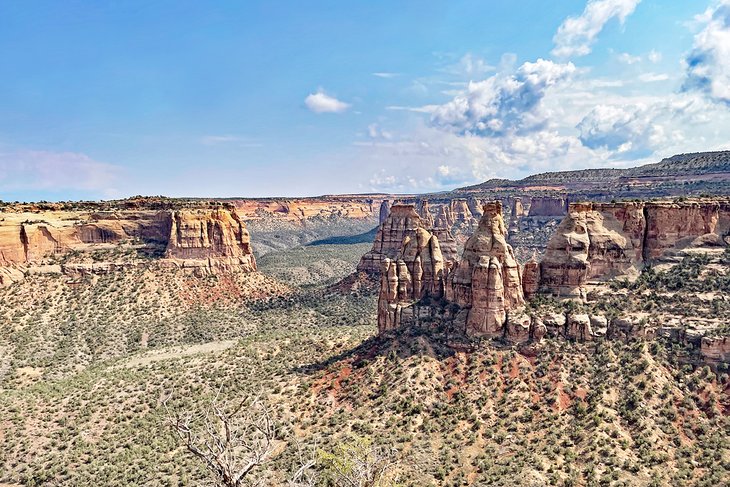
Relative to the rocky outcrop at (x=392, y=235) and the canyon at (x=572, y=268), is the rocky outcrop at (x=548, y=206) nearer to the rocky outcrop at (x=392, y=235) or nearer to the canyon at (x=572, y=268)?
the rocky outcrop at (x=392, y=235)

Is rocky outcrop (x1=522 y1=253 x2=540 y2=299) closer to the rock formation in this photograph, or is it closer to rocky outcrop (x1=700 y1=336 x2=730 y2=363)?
the rock formation

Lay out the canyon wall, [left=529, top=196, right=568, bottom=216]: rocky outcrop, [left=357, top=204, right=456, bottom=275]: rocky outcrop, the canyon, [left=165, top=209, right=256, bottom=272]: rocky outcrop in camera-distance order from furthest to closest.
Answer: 1. [left=529, top=196, right=568, bottom=216]: rocky outcrop
2. [left=357, top=204, right=456, bottom=275]: rocky outcrop
3. [left=165, top=209, right=256, bottom=272]: rocky outcrop
4. the canyon wall
5. the canyon

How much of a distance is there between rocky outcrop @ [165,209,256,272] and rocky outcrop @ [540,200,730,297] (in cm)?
7262

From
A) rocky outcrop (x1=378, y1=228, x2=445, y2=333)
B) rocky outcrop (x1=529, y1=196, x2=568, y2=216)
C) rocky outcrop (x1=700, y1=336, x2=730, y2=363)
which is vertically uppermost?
rocky outcrop (x1=529, y1=196, x2=568, y2=216)

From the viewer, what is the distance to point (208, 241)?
344 feet

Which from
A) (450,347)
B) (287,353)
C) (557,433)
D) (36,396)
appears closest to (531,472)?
(557,433)

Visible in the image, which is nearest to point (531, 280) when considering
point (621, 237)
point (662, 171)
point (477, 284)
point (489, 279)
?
point (489, 279)

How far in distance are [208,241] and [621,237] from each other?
79.2m

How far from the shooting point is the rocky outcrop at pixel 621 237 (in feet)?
172

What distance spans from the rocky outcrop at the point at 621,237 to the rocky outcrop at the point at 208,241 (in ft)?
238

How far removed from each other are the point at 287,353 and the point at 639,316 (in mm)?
42439

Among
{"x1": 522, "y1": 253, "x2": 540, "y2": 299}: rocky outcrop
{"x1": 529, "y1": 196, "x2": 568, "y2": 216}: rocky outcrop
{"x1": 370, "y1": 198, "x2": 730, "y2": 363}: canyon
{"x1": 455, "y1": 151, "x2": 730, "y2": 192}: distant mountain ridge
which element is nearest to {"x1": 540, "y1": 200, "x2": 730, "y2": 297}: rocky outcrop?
{"x1": 370, "y1": 198, "x2": 730, "y2": 363}: canyon

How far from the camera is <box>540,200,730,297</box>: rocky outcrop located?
52.3 meters

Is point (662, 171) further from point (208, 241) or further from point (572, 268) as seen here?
point (208, 241)
